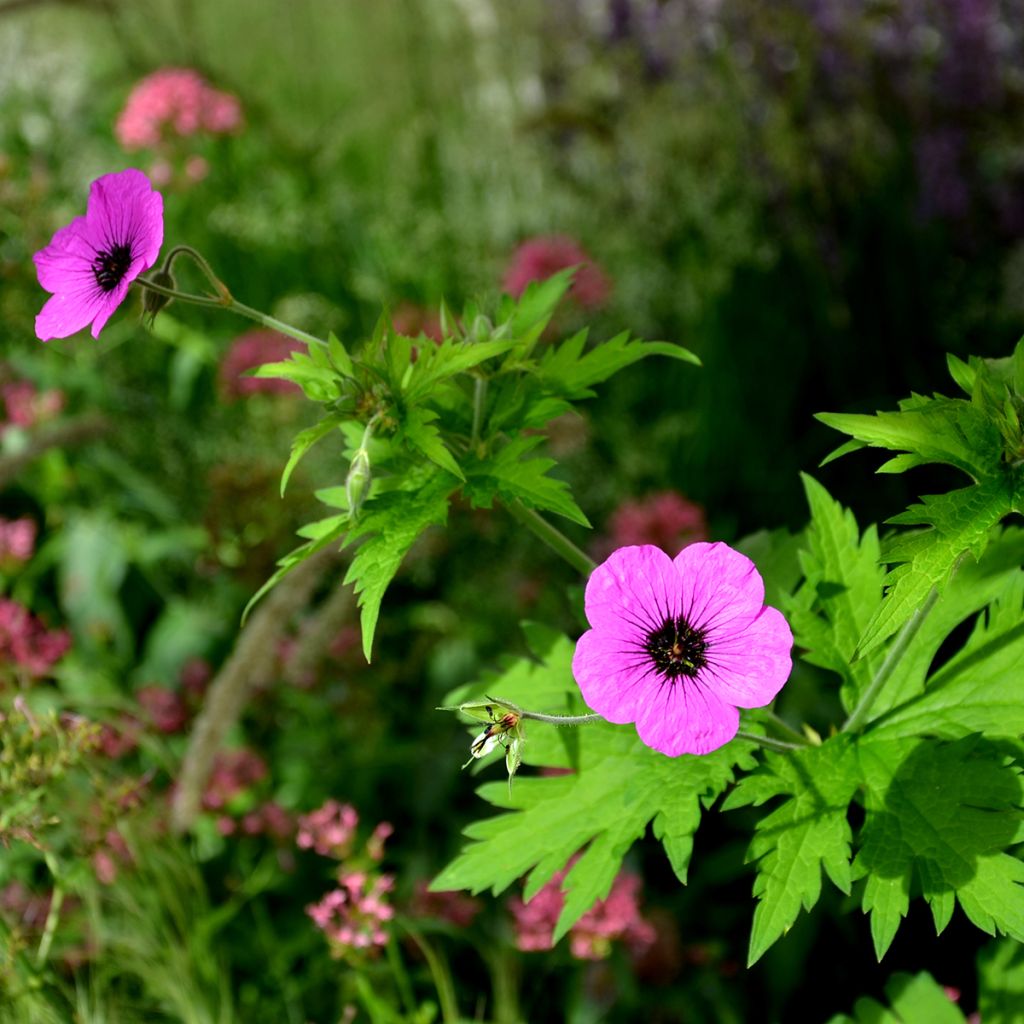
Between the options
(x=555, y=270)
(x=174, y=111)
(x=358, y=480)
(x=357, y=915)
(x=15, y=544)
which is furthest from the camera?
(x=174, y=111)

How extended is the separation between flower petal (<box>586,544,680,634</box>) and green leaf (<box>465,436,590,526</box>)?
0.11 metres

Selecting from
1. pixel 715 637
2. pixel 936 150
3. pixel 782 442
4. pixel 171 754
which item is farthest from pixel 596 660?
pixel 936 150

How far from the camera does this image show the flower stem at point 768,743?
1.24m

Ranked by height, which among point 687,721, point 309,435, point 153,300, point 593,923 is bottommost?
point 593,923

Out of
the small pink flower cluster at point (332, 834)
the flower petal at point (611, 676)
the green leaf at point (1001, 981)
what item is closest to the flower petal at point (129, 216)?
the flower petal at point (611, 676)

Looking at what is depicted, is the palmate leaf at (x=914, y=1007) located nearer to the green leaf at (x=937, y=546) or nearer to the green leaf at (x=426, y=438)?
the green leaf at (x=937, y=546)

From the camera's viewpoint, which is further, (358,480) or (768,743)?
(768,743)

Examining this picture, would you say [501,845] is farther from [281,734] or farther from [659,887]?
[281,734]

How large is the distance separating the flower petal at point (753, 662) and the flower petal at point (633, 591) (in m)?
0.06

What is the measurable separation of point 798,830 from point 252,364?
6.21 ft

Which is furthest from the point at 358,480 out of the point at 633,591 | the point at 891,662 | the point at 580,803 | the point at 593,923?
the point at 593,923

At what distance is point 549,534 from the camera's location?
4.34 ft

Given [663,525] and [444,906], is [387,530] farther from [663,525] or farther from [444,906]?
[663,525]

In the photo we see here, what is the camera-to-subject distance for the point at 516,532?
275 cm
